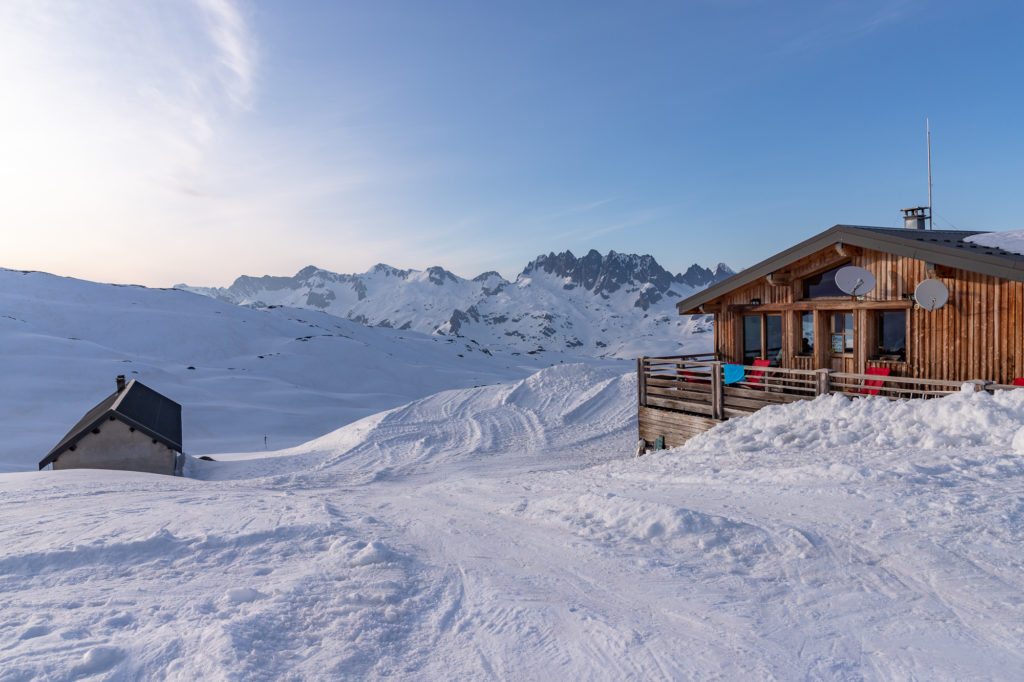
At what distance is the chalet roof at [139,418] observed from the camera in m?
20.1

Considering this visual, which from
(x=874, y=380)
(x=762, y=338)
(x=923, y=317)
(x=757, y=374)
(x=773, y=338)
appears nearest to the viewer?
(x=923, y=317)

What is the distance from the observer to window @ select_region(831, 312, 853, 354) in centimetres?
1481

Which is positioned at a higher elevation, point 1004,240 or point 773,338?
point 1004,240

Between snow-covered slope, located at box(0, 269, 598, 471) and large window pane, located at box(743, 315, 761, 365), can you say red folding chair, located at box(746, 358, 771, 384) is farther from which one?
snow-covered slope, located at box(0, 269, 598, 471)

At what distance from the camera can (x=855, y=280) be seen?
13789mm

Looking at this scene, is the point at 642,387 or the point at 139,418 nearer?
the point at 642,387

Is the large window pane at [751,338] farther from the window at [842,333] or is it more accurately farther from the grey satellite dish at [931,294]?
the grey satellite dish at [931,294]

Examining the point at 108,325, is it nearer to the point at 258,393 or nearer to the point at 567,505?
the point at 258,393

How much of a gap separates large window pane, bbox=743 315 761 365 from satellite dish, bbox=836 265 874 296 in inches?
140

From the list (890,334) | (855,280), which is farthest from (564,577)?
(890,334)

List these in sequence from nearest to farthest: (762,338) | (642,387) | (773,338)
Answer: (773,338), (762,338), (642,387)

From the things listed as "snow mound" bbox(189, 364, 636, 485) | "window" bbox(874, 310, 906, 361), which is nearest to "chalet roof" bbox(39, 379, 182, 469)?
"snow mound" bbox(189, 364, 636, 485)

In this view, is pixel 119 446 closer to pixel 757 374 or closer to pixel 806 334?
pixel 757 374

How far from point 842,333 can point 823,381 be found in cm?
336
